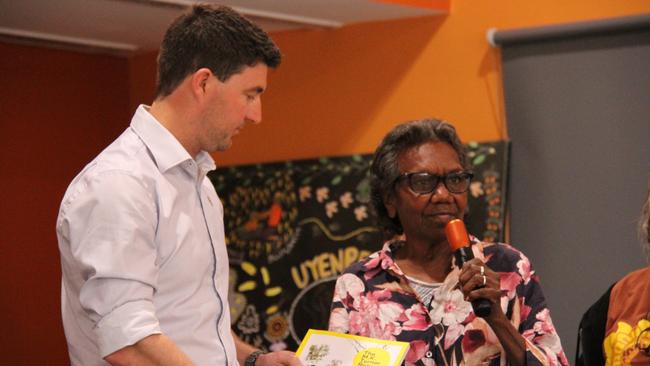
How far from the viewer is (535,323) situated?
2.89 m

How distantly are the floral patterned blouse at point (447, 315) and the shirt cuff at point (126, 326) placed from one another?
989mm

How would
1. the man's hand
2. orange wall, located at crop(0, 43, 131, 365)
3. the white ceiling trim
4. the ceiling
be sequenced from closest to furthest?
the man's hand < the ceiling < the white ceiling trim < orange wall, located at crop(0, 43, 131, 365)

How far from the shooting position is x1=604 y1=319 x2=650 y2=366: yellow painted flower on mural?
313cm

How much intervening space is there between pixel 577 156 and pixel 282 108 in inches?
64.9

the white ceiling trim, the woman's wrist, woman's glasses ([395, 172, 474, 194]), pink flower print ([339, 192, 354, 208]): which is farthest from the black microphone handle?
the white ceiling trim

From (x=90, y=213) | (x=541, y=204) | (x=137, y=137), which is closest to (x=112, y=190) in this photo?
(x=90, y=213)

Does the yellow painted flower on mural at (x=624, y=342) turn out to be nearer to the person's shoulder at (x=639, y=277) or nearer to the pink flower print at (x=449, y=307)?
the person's shoulder at (x=639, y=277)

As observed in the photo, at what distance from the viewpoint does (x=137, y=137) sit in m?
2.37

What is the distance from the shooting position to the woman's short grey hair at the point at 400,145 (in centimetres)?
315

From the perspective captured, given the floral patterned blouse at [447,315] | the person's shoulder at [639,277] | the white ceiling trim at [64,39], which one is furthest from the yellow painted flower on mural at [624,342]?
the white ceiling trim at [64,39]

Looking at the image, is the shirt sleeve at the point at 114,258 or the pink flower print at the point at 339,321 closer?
the shirt sleeve at the point at 114,258

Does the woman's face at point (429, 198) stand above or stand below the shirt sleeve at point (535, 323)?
above

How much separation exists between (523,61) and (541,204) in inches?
25.2

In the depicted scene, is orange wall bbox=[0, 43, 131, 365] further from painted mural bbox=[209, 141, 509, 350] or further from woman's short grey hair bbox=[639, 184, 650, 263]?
woman's short grey hair bbox=[639, 184, 650, 263]
